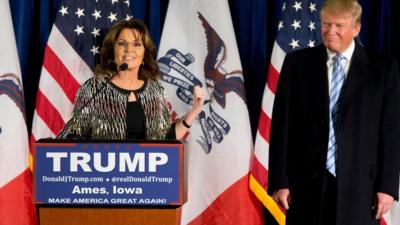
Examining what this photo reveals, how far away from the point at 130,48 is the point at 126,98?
305 mm

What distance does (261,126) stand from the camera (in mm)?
4383

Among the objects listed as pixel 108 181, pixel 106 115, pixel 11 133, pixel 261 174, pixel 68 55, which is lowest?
pixel 261 174

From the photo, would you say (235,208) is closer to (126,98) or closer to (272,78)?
(272,78)

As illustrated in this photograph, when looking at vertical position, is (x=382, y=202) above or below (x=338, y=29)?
below

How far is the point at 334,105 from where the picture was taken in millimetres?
2645

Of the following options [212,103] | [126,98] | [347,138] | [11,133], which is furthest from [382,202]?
[11,133]

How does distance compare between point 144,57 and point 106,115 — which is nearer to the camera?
point 106,115

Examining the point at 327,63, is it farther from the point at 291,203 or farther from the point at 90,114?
the point at 90,114

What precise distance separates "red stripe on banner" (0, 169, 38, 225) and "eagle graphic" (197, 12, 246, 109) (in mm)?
1313

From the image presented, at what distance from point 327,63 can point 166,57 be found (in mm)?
1814

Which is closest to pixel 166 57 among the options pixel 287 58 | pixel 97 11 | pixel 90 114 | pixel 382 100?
pixel 97 11

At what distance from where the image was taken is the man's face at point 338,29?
8.50 feet

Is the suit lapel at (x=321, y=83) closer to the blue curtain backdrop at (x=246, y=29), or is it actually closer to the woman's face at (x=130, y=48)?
the woman's face at (x=130, y=48)

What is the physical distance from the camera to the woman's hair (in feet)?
12.1
